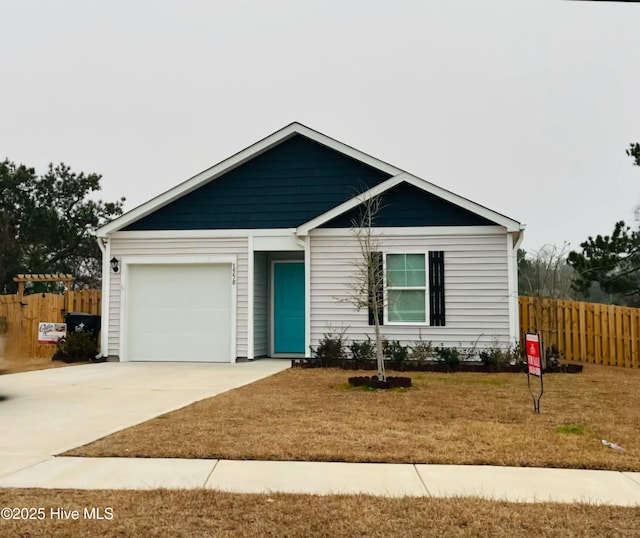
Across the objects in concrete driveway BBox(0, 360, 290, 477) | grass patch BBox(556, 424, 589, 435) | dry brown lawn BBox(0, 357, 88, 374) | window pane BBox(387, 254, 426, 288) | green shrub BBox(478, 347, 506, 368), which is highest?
window pane BBox(387, 254, 426, 288)

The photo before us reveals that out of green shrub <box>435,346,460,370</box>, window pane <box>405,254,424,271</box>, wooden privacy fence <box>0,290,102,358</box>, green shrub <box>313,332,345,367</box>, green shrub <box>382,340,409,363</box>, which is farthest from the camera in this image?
wooden privacy fence <box>0,290,102,358</box>

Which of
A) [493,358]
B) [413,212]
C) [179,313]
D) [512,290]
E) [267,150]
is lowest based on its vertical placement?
[493,358]

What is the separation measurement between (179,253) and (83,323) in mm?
3022

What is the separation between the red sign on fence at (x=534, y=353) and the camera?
286 inches

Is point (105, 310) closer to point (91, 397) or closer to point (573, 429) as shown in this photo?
→ point (91, 397)

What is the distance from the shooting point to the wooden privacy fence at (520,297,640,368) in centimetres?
1407

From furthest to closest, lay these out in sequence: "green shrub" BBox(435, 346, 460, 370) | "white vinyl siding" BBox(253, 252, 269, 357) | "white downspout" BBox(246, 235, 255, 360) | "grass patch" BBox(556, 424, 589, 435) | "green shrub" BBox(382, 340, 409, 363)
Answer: "white vinyl siding" BBox(253, 252, 269, 357)
"white downspout" BBox(246, 235, 255, 360)
"green shrub" BBox(382, 340, 409, 363)
"green shrub" BBox(435, 346, 460, 370)
"grass patch" BBox(556, 424, 589, 435)

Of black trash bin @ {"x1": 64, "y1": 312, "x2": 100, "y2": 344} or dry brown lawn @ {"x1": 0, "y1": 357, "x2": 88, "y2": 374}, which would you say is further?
black trash bin @ {"x1": 64, "y1": 312, "x2": 100, "y2": 344}

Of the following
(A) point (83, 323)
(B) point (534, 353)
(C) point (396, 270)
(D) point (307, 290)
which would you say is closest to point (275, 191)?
(D) point (307, 290)

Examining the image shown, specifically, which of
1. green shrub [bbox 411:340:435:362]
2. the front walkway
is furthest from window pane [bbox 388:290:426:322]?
the front walkway

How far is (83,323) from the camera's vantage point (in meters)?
14.6

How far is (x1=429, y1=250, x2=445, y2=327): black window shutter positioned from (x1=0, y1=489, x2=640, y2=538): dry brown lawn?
8859 millimetres

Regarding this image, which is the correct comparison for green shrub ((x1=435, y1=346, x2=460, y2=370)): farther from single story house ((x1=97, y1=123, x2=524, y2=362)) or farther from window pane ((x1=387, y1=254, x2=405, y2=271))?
window pane ((x1=387, y1=254, x2=405, y2=271))

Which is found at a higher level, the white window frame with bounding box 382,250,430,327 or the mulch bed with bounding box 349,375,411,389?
Answer: the white window frame with bounding box 382,250,430,327
